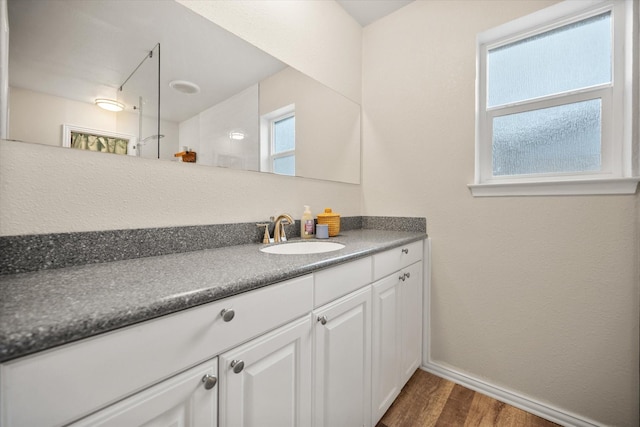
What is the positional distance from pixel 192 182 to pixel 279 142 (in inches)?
21.8

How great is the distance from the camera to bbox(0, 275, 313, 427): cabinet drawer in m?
0.39

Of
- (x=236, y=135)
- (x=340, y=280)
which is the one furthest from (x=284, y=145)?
(x=340, y=280)

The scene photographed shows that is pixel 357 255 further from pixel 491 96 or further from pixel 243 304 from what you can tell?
pixel 491 96

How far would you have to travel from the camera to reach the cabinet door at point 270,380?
66 centimetres

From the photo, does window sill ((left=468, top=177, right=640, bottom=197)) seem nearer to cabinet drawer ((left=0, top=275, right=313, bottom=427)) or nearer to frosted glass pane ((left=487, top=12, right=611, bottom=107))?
frosted glass pane ((left=487, top=12, right=611, bottom=107))

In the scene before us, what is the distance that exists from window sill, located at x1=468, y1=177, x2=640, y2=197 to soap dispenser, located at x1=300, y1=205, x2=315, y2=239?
952 mm

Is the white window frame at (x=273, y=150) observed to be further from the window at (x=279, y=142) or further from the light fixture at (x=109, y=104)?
the light fixture at (x=109, y=104)

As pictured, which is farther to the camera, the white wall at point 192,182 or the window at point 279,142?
the window at point 279,142

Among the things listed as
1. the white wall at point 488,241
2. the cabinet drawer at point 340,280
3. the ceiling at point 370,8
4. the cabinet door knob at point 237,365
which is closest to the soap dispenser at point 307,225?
the cabinet drawer at point 340,280

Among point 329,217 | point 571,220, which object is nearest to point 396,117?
point 329,217

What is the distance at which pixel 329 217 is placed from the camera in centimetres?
162

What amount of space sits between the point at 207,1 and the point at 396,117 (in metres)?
1.29

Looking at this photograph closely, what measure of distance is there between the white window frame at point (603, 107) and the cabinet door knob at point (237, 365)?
150 cm

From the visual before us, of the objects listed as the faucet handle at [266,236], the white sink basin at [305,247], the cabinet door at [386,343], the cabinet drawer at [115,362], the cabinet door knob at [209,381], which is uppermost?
the faucet handle at [266,236]
